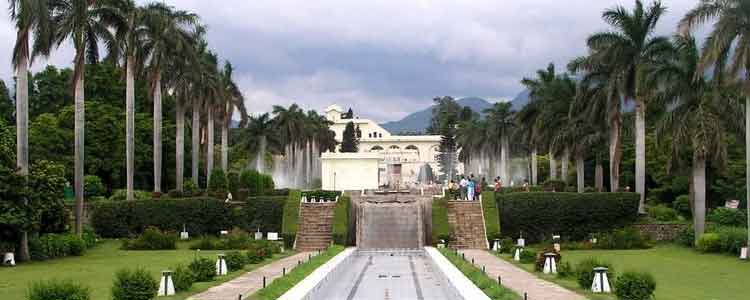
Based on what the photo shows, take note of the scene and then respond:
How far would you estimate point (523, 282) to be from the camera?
22.4 metres

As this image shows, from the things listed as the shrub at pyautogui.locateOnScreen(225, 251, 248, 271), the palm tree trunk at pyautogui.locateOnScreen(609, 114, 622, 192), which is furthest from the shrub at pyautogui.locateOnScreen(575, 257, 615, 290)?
the palm tree trunk at pyautogui.locateOnScreen(609, 114, 622, 192)

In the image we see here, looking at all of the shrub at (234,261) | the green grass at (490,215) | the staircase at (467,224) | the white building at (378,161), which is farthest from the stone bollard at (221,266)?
the white building at (378,161)

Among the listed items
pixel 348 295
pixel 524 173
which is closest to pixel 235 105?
pixel 348 295

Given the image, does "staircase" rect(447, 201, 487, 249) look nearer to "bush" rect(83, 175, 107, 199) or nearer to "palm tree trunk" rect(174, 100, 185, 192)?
"palm tree trunk" rect(174, 100, 185, 192)

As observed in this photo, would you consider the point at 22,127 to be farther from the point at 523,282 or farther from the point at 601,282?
the point at 601,282

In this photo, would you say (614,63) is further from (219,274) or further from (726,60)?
(219,274)

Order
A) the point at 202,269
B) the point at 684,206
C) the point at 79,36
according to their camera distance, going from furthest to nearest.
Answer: the point at 684,206
the point at 79,36
the point at 202,269

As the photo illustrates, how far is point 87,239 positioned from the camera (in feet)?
125

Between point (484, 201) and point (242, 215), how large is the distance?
36.1 ft

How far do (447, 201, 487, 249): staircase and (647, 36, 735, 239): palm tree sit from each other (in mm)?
8659

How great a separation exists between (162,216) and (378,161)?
108 feet

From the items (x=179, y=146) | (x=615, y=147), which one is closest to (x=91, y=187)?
(x=179, y=146)

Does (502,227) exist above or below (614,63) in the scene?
below

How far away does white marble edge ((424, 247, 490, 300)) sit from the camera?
714 inches
